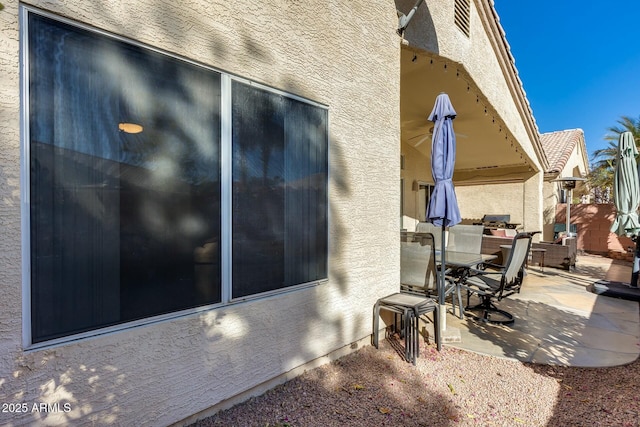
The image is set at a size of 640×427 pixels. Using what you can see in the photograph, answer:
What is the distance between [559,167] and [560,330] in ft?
40.5

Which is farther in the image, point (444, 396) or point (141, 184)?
point (444, 396)

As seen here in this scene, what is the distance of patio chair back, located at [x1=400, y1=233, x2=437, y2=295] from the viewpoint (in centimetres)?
503

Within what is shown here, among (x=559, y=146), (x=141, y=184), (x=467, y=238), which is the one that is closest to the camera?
(x=141, y=184)

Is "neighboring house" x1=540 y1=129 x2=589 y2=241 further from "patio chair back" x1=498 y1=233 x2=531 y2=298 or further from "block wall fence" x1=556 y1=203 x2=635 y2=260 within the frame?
"patio chair back" x1=498 y1=233 x2=531 y2=298

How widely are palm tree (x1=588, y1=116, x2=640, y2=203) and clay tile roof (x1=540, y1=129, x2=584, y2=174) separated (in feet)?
4.61

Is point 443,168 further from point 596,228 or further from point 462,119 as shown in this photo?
point 596,228

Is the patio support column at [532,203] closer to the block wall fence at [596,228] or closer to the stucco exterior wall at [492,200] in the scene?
the stucco exterior wall at [492,200]

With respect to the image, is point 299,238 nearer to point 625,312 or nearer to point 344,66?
point 344,66

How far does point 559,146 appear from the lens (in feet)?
56.4

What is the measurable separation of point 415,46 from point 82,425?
19.7ft

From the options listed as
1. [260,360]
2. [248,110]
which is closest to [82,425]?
[260,360]

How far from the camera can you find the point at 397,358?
13.1ft

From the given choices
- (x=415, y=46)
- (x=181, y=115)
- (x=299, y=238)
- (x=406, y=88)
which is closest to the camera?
(x=181, y=115)

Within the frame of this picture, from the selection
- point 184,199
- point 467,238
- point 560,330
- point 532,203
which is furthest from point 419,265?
point 532,203
